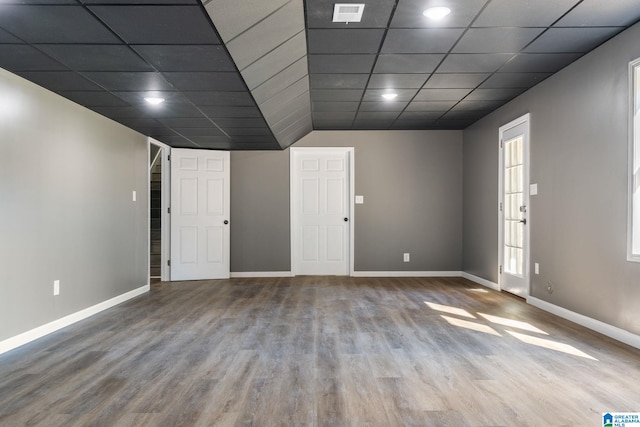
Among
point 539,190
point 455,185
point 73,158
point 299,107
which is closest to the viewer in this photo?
point 73,158

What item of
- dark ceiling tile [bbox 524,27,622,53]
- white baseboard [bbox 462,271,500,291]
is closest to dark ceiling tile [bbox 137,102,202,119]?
dark ceiling tile [bbox 524,27,622,53]

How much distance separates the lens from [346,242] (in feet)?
22.9

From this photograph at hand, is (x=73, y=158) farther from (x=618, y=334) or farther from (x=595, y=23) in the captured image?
(x=618, y=334)

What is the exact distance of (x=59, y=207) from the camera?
149 inches

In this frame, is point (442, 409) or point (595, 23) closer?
point (442, 409)

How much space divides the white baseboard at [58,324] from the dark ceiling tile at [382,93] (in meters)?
3.53

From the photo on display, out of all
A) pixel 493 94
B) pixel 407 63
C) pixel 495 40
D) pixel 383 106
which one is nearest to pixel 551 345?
pixel 495 40

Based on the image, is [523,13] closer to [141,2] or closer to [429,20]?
[429,20]

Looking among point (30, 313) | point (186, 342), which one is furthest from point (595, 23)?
point (30, 313)

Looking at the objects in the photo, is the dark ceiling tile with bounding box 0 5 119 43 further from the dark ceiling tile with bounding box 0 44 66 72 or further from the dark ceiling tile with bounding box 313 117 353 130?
the dark ceiling tile with bounding box 313 117 353 130

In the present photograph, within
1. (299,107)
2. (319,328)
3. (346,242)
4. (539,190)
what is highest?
(299,107)

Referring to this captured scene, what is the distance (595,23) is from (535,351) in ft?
7.65

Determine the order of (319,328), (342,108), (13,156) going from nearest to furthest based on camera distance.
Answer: (13,156) → (319,328) → (342,108)

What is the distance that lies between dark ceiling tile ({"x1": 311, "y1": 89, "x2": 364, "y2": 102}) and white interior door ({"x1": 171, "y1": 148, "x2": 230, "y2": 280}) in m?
2.38
